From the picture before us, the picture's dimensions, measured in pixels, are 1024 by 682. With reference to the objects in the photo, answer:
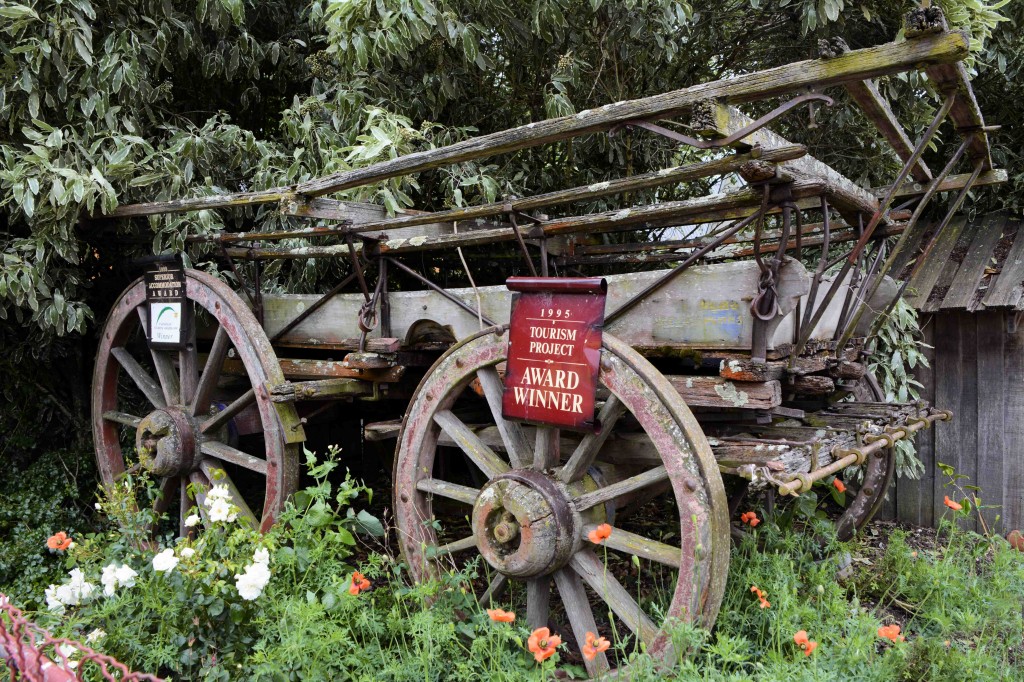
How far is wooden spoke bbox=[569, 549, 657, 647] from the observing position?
7.59 ft

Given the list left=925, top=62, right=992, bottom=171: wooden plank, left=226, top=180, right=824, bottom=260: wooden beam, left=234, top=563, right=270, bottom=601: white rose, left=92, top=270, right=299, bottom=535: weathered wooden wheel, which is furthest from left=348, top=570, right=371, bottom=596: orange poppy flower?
left=925, top=62, right=992, bottom=171: wooden plank

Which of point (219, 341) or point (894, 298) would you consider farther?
point (219, 341)

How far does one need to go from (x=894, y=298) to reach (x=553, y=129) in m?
1.62

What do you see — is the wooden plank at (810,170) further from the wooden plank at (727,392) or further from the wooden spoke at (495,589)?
the wooden spoke at (495,589)

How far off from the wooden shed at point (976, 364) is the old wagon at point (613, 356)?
100cm

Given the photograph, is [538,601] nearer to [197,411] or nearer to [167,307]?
[197,411]

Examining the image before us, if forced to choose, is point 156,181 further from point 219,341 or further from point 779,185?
point 779,185

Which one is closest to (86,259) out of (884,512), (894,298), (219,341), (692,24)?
(219,341)

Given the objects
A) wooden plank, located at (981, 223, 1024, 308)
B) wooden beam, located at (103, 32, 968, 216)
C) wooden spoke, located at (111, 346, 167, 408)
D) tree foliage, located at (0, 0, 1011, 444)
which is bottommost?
wooden spoke, located at (111, 346, 167, 408)

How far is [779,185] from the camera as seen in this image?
7.30 ft

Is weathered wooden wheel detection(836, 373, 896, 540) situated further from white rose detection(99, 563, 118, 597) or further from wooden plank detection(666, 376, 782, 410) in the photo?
white rose detection(99, 563, 118, 597)

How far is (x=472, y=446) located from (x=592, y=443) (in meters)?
0.52

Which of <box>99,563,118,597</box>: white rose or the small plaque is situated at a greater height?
the small plaque

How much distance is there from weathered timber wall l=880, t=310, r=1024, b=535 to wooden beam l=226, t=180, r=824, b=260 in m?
1.95
